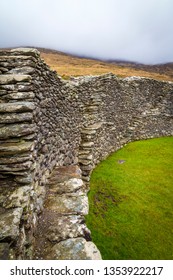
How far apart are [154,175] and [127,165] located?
197cm

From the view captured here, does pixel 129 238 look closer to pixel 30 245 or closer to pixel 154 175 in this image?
pixel 30 245

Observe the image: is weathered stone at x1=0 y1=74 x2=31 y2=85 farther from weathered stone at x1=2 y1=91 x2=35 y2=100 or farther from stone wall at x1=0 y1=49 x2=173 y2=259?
weathered stone at x1=2 y1=91 x2=35 y2=100

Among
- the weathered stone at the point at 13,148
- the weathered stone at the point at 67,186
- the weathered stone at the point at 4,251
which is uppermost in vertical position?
the weathered stone at the point at 13,148

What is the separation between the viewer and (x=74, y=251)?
470 cm

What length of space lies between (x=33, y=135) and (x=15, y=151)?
721mm

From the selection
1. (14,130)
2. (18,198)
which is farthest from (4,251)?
(14,130)

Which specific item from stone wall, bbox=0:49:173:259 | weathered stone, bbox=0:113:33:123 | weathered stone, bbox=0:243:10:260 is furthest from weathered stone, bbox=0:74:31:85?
weathered stone, bbox=0:243:10:260

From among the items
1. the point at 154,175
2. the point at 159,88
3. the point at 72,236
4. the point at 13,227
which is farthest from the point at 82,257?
the point at 159,88

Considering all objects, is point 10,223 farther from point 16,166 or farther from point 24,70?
point 24,70

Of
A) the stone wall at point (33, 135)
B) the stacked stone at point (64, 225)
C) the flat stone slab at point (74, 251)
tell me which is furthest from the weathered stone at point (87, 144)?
the flat stone slab at point (74, 251)

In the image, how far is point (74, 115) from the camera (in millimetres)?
11547

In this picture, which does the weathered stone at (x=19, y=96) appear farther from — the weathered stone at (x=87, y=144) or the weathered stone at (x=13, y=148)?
the weathered stone at (x=87, y=144)

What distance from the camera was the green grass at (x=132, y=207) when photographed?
8023mm

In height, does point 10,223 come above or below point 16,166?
below
